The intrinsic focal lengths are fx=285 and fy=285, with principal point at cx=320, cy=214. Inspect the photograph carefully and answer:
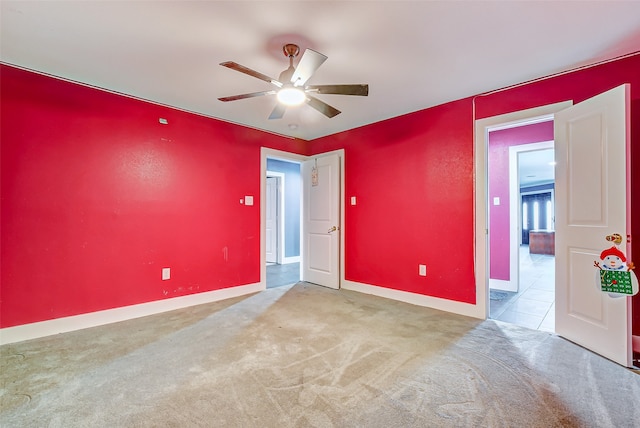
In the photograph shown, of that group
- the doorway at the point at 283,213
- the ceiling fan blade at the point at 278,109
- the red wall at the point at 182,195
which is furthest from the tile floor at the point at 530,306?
the doorway at the point at 283,213

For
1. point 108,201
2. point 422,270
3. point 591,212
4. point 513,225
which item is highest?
point 108,201

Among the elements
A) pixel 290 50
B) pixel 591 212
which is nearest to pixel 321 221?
pixel 290 50

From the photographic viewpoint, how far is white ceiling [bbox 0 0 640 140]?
183 cm

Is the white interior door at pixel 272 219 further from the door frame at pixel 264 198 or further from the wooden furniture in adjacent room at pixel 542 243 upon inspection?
the wooden furniture in adjacent room at pixel 542 243

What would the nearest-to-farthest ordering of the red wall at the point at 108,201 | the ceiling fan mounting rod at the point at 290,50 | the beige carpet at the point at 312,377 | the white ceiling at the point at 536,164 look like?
the beige carpet at the point at 312,377, the ceiling fan mounting rod at the point at 290,50, the red wall at the point at 108,201, the white ceiling at the point at 536,164

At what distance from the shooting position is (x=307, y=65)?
1944 millimetres

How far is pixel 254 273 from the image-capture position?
167 inches

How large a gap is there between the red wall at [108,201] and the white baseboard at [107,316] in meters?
0.07

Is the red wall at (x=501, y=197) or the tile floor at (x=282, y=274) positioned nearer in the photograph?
the red wall at (x=501, y=197)

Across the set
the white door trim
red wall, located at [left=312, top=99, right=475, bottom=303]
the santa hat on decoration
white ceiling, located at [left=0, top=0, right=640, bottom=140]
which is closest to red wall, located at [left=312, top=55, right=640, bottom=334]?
red wall, located at [left=312, top=99, right=475, bottom=303]

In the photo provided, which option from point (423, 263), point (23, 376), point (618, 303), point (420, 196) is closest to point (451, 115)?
point (420, 196)

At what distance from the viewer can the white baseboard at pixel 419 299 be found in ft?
10.5

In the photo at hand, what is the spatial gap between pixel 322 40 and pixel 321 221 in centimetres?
295

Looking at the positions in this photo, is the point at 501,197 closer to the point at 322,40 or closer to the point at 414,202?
Answer: the point at 414,202
